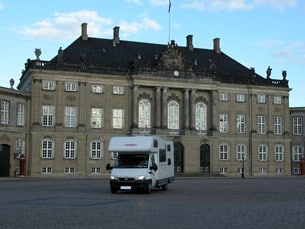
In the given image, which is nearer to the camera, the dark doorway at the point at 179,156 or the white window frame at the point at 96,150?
the white window frame at the point at 96,150

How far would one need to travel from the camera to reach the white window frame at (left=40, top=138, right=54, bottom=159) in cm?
6059

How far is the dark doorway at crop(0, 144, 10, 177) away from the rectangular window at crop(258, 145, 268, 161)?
31571 mm

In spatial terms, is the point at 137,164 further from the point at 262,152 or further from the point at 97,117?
the point at 262,152

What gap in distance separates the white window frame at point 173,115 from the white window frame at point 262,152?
38.6 ft

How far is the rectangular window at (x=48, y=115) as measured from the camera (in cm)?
6131

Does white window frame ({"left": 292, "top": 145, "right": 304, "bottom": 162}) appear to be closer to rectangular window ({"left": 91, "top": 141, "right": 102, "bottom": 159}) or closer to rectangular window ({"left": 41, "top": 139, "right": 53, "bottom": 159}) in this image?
rectangular window ({"left": 91, "top": 141, "right": 102, "bottom": 159})

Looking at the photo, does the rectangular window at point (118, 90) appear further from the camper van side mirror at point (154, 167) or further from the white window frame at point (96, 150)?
the camper van side mirror at point (154, 167)

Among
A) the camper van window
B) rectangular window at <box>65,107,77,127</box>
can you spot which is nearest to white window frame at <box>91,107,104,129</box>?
rectangular window at <box>65,107,77,127</box>

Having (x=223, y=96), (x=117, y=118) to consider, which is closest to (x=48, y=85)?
(x=117, y=118)

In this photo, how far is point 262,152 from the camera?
235 feet

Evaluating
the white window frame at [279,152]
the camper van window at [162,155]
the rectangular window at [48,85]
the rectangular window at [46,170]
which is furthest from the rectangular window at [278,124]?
the camper van window at [162,155]

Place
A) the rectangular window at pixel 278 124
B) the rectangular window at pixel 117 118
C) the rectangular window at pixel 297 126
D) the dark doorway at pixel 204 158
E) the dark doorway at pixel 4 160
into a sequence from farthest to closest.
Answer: the rectangular window at pixel 297 126, the rectangular window at pixel 278 124, the dark doorway at pixel 204 158, the rectangular window at pixel 117 118, the dark doorway at pixel 4 160

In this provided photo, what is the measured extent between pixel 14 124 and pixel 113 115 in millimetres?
11695

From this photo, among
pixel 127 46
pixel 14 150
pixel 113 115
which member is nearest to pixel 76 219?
pixel 14 150
